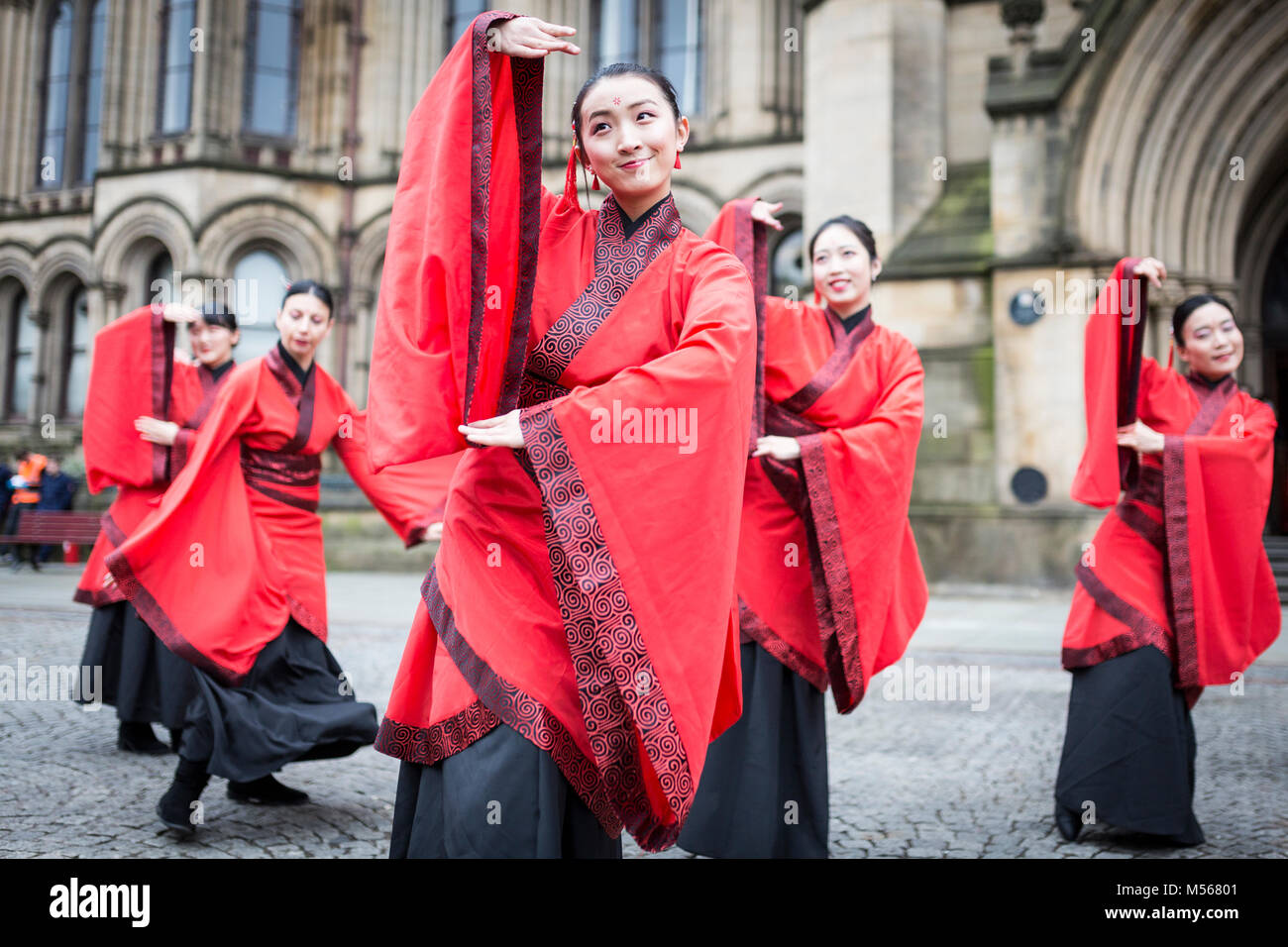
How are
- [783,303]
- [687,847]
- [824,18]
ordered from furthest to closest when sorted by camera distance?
1. [824,18]
2. [783,303]
3. [687,847]

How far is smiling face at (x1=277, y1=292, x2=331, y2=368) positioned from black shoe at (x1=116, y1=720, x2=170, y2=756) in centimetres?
213

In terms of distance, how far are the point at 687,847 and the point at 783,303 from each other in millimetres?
1957

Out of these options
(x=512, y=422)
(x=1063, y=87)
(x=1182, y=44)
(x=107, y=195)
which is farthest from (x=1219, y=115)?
(x=107, y=195)

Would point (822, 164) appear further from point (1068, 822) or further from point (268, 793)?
point (268, 793)

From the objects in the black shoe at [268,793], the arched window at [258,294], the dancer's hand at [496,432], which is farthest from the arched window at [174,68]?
the dancer's hand at [496,432]

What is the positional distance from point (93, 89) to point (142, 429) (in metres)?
20.6

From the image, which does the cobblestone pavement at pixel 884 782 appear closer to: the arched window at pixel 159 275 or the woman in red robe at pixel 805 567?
the woman in red robe at pixel 805 567

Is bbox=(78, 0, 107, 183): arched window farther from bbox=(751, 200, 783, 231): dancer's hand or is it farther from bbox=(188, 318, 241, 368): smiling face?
bbox=(751, 200, 783, 231): dancer's hand

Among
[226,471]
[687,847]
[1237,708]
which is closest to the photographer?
[687,847]

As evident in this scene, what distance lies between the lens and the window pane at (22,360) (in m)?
22.0

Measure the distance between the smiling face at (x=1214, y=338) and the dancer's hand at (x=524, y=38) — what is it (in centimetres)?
319

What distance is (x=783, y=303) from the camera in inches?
157

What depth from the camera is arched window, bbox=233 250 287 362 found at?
1931cm
